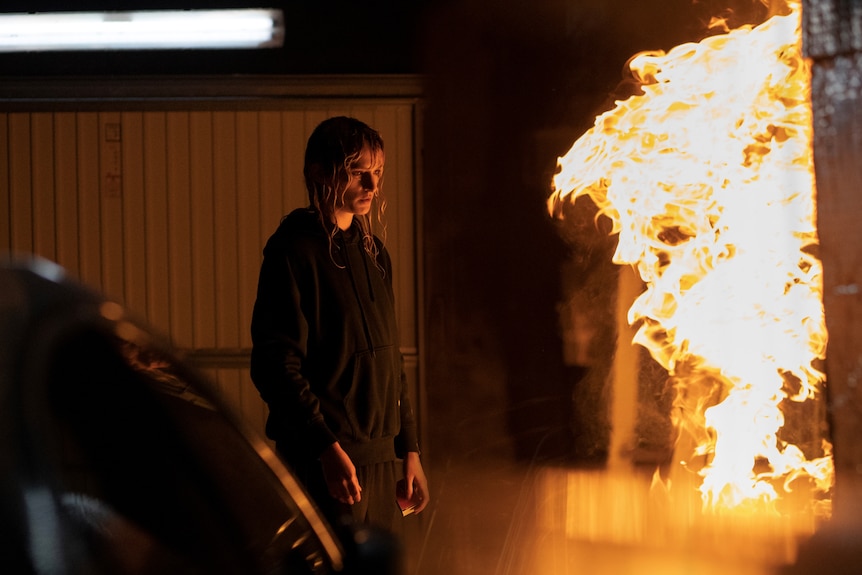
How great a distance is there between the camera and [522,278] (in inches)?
249

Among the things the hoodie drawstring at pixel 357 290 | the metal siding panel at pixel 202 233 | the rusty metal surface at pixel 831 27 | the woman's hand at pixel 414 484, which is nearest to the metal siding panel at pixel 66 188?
the metal siding panel at pixel 202 233

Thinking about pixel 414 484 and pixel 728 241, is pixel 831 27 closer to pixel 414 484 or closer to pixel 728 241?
pixel 728 241

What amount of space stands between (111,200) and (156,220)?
1.03 feet

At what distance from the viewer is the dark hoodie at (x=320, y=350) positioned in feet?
10.6

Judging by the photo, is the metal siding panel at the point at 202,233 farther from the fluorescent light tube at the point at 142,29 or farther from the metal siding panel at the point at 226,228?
the fluorescent light tube at the point at 142,29

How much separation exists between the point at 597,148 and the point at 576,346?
4.11 feet

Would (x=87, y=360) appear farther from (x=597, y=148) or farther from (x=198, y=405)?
(x=597, y=148)

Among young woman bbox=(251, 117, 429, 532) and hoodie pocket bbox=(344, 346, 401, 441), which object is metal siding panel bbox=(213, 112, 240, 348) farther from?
hoodie pocket bbox=(344, 346, 401, 441)

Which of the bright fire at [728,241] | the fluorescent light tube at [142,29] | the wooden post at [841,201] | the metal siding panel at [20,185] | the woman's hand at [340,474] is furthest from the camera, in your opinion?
the metal siding panel at [20,185]

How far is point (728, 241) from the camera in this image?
18.3 feet

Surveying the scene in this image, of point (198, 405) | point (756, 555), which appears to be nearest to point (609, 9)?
point (756, 555)

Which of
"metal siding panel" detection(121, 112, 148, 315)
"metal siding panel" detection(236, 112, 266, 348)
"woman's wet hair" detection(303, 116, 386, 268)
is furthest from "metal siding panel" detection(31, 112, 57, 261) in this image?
"woman's wet hair" detection(303, 116, 386, 268)

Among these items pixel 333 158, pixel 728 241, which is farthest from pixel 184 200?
pixel 728 241

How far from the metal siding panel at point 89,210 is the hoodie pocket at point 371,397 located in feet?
11.4
